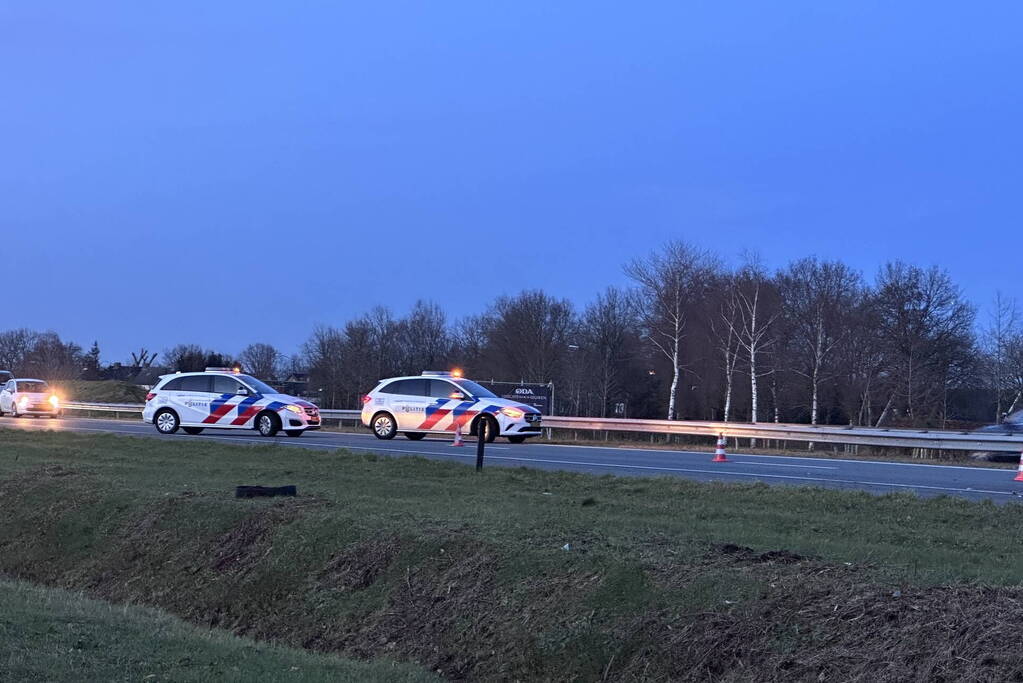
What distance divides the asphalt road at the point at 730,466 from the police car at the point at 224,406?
441 millimetres

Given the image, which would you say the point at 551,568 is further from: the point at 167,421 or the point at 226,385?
the point at 167,421

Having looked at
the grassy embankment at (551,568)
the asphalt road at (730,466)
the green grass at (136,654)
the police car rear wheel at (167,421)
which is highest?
the police car rear wheel at (167,421)

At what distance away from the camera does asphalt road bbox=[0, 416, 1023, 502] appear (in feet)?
48.8

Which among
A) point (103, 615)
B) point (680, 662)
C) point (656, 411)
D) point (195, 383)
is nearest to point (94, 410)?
point (195, 383)

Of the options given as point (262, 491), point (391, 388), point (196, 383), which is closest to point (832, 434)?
point (391, 388)

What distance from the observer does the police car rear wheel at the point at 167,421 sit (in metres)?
25.5

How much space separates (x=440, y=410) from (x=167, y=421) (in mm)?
7076

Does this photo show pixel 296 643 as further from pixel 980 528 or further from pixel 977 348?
pixel 977 348

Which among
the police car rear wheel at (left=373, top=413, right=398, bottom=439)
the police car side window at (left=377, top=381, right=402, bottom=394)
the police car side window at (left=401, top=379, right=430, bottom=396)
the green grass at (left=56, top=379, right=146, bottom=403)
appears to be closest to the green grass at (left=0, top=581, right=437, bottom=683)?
the police car side window at (left=401, top=379, right=430, bottom=396)

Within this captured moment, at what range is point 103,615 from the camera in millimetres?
8062

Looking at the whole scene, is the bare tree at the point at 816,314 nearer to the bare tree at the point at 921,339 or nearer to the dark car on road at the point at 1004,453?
the bare tree at the point at 921,339

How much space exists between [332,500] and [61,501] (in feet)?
14.0

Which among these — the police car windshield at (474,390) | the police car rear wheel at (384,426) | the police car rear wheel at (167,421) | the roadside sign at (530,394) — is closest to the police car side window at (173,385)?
the police car rear wheel at (167,421)

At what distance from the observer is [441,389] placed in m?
24.1
